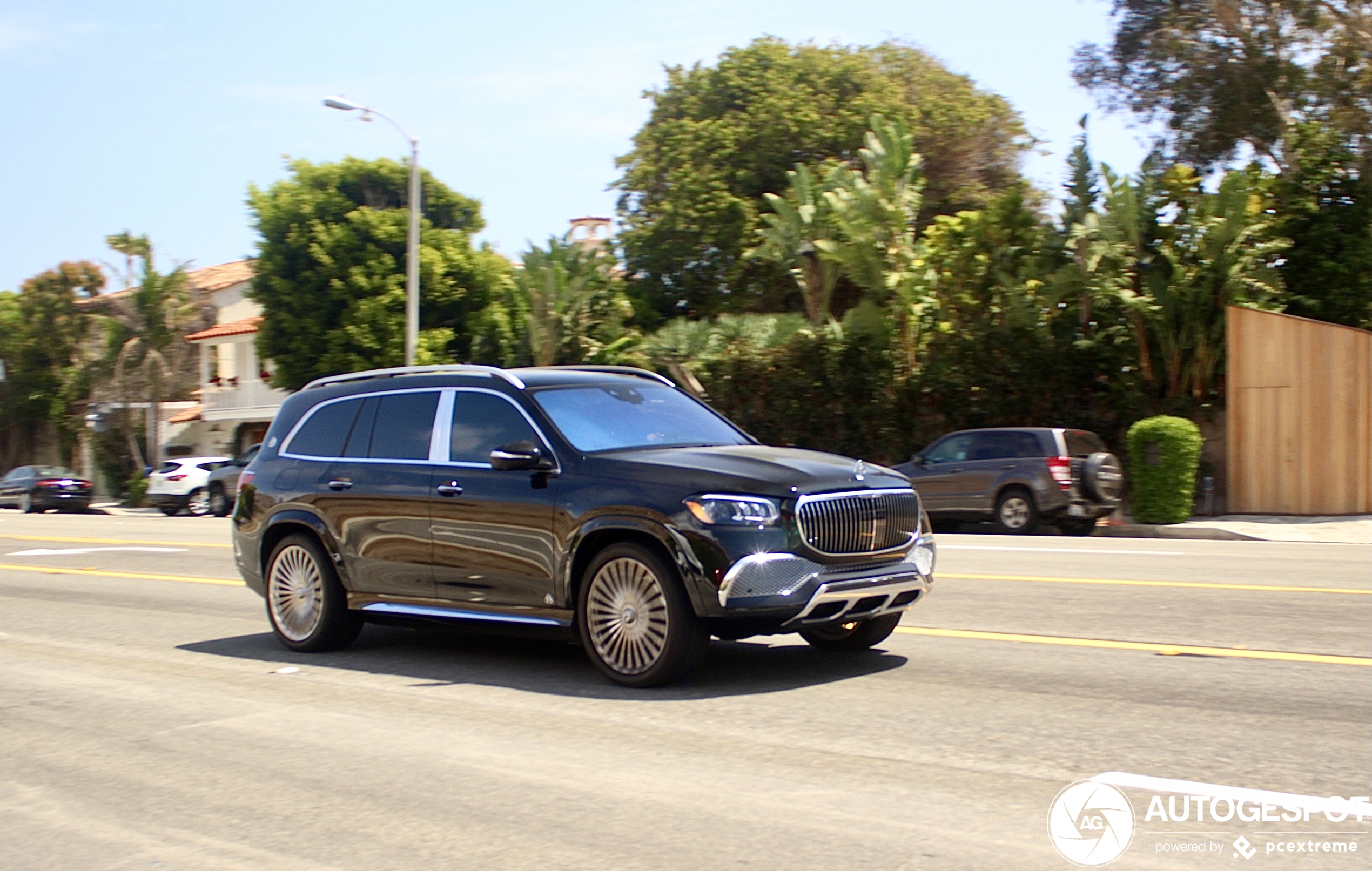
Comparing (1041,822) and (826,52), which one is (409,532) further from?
(826,52)

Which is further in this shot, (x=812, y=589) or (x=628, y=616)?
(x=628, y=616)

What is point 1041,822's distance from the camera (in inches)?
182

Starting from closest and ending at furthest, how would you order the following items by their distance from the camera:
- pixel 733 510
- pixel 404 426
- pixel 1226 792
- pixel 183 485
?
pixel 1226 792 → pixel 733 510 → pixel 404 426 → pixel 183 485

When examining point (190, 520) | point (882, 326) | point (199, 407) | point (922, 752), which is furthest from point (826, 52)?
point (922, 752)

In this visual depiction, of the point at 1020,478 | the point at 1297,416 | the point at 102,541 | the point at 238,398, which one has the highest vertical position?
the point at 238,398

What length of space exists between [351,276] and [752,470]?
113 ft

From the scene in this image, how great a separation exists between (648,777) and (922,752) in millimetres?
1167

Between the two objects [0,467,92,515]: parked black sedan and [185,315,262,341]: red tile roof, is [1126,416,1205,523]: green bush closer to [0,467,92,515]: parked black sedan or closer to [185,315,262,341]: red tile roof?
[0,467,92,515]: parked black sedan

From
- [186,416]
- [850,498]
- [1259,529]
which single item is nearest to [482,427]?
[850,498]

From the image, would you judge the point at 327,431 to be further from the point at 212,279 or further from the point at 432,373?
the point at 212,279

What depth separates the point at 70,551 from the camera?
19.7 m

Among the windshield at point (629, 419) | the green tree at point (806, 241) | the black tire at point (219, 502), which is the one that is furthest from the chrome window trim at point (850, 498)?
the black tire at point (219, 502)

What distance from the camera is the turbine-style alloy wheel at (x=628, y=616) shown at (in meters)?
7.04

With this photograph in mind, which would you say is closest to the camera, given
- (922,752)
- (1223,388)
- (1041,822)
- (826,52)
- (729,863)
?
(729,863)
